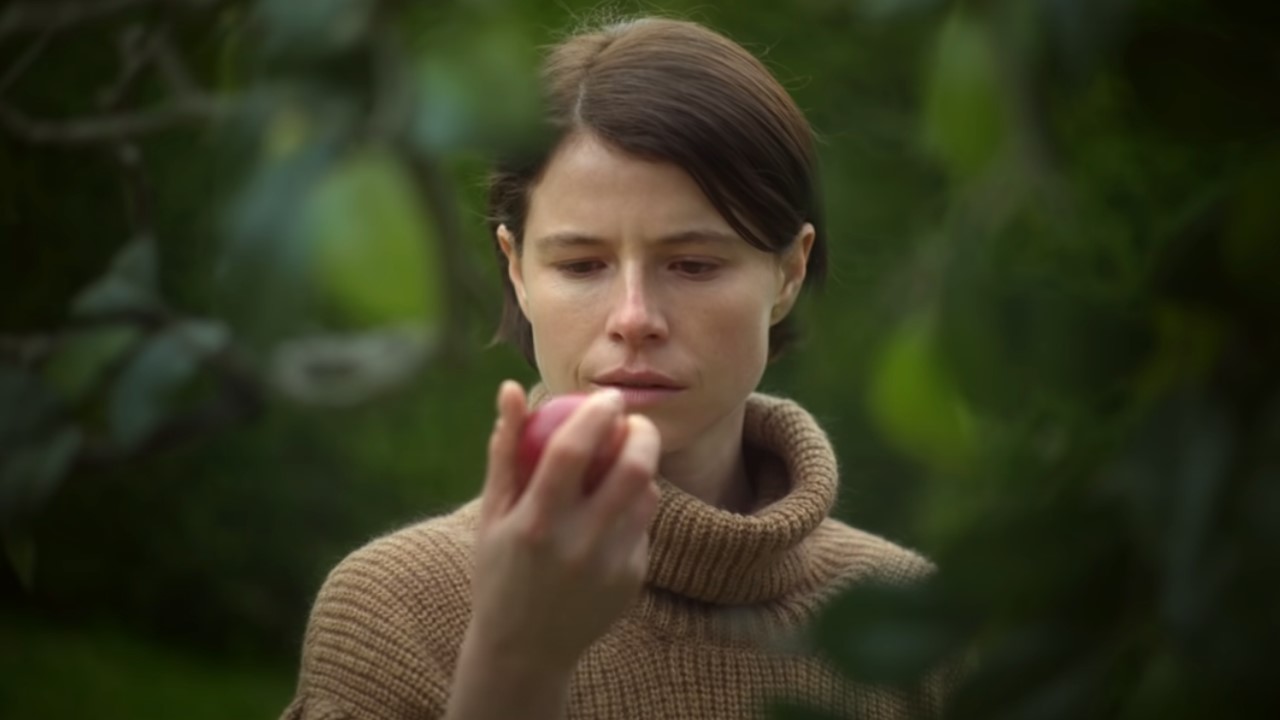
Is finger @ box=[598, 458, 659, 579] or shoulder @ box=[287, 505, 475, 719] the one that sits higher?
finger @ box=[598, 458, 659, 579]

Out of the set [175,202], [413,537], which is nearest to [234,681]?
[175,202]

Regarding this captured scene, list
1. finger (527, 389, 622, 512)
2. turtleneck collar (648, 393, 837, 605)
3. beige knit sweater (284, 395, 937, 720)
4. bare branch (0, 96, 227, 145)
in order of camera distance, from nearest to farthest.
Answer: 1. bare branch (0, 96, 227, 145)
2. finger (527, 389, 622, 512)
3. beige knit sweater (284, 395, 937, 720)
4. turtleneck collar (648, 393, 837, 605)

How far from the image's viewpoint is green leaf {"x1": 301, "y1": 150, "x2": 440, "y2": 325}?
0.47 metres

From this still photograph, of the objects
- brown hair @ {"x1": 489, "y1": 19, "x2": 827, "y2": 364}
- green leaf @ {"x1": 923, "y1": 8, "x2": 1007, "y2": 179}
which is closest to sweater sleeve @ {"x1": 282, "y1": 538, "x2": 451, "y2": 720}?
brown hair @ {"x1": 489, "y1": 19, "x2": 827, "y2": 364}

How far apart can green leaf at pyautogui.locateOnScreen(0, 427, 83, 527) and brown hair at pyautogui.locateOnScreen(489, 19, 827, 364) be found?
81 centimetres

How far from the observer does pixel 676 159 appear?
4.95 feet

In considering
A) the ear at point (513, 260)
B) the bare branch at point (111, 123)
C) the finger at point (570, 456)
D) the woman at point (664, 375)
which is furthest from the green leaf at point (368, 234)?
the ear at point (513, 260)

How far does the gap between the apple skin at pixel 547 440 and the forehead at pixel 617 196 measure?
225 millimetres

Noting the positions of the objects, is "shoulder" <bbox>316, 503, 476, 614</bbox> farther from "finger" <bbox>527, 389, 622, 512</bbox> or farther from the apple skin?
"finger" <bbox>527, 389, 622, 512</bbox>

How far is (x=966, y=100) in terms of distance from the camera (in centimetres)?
56

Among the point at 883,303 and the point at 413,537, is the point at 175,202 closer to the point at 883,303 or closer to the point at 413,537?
the point at 413,537

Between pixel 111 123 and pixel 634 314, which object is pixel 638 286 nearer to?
pixel 634 314

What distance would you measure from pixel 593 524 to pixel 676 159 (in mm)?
532

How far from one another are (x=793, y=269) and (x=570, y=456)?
0.76 m
